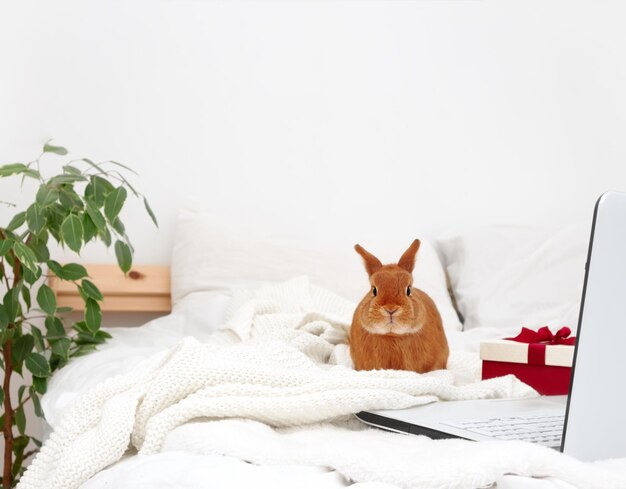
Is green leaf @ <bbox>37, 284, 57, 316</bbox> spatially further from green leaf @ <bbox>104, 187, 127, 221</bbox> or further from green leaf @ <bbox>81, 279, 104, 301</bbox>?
green leaf @ <bbox>104, 187, 127, 221</bbox>

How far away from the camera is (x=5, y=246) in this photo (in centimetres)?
153

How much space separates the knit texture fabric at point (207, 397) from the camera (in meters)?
0.83

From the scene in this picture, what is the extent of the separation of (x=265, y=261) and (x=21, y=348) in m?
0.63

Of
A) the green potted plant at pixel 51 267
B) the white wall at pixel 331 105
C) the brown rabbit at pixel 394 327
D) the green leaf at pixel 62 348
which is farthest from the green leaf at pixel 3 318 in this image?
the brown rabbit at pixel 394 327

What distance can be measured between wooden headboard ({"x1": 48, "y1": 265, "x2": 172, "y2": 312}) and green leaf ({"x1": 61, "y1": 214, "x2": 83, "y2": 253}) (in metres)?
0.54

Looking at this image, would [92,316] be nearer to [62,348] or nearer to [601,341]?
[62,348]

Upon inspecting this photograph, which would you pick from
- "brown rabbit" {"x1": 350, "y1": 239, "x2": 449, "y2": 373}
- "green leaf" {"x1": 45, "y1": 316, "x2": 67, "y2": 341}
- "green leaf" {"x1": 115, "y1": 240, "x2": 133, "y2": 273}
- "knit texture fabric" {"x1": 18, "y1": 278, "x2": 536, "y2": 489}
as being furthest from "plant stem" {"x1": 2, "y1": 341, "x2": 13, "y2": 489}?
"brown rabbit" {"x1": 350, "y1": 239, "x2": 449, "y2": 373}

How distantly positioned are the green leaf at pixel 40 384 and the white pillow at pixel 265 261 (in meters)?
0.45

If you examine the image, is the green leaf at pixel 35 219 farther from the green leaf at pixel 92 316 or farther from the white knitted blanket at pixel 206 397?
the white knitted blanket at pixel 206 397

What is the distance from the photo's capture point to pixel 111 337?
5.82 feet

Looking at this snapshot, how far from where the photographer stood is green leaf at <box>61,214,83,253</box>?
5.08 ft

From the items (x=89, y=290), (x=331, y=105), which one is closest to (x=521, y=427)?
(x=89, y=290)

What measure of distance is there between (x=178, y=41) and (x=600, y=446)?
184 centimetres

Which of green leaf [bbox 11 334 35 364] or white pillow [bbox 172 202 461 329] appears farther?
white pillow [bbox 172 202 461 329]
